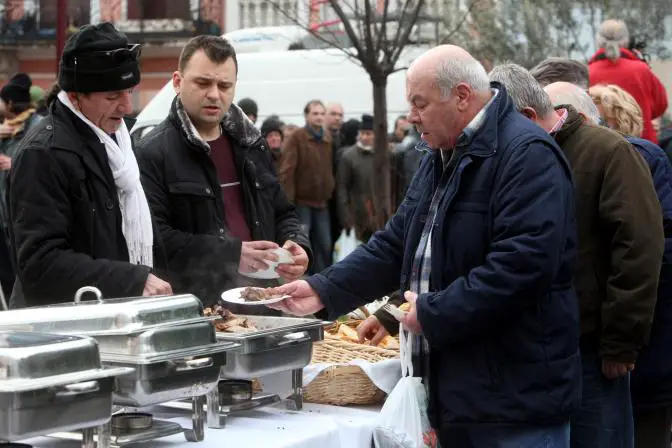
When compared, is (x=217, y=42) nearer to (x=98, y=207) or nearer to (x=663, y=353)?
(x=98, y=207)

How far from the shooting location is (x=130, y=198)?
438cm

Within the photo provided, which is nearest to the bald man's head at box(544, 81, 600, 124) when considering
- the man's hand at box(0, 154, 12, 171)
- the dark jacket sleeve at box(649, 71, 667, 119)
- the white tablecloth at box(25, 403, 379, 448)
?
the white tablecloth at box(25, 403, 379, 448)

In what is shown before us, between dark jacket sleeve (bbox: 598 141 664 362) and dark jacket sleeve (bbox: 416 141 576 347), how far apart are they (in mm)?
676

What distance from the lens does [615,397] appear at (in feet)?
14.4

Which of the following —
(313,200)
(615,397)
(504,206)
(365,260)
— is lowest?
(313,200)

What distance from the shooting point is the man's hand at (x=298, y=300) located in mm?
4160

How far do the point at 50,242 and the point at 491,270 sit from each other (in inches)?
52.5

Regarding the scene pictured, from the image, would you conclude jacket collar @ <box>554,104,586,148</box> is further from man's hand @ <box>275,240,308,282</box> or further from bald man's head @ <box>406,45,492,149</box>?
man's hand @ <box>275,240,308,282</box>

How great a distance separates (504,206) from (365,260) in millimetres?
725

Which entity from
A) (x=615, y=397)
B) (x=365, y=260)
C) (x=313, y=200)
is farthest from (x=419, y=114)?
(x=313, y=200)

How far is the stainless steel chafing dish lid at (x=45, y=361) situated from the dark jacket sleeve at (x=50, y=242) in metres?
0.77

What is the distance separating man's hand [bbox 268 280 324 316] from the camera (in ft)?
13.6

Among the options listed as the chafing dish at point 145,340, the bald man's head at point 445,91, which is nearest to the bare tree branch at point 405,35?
the bald man's head at point 445,91

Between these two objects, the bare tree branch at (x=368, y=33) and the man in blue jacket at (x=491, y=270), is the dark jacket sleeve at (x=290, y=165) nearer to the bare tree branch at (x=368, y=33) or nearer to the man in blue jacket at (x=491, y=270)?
the bare tree branch at (x=368, y=33)
